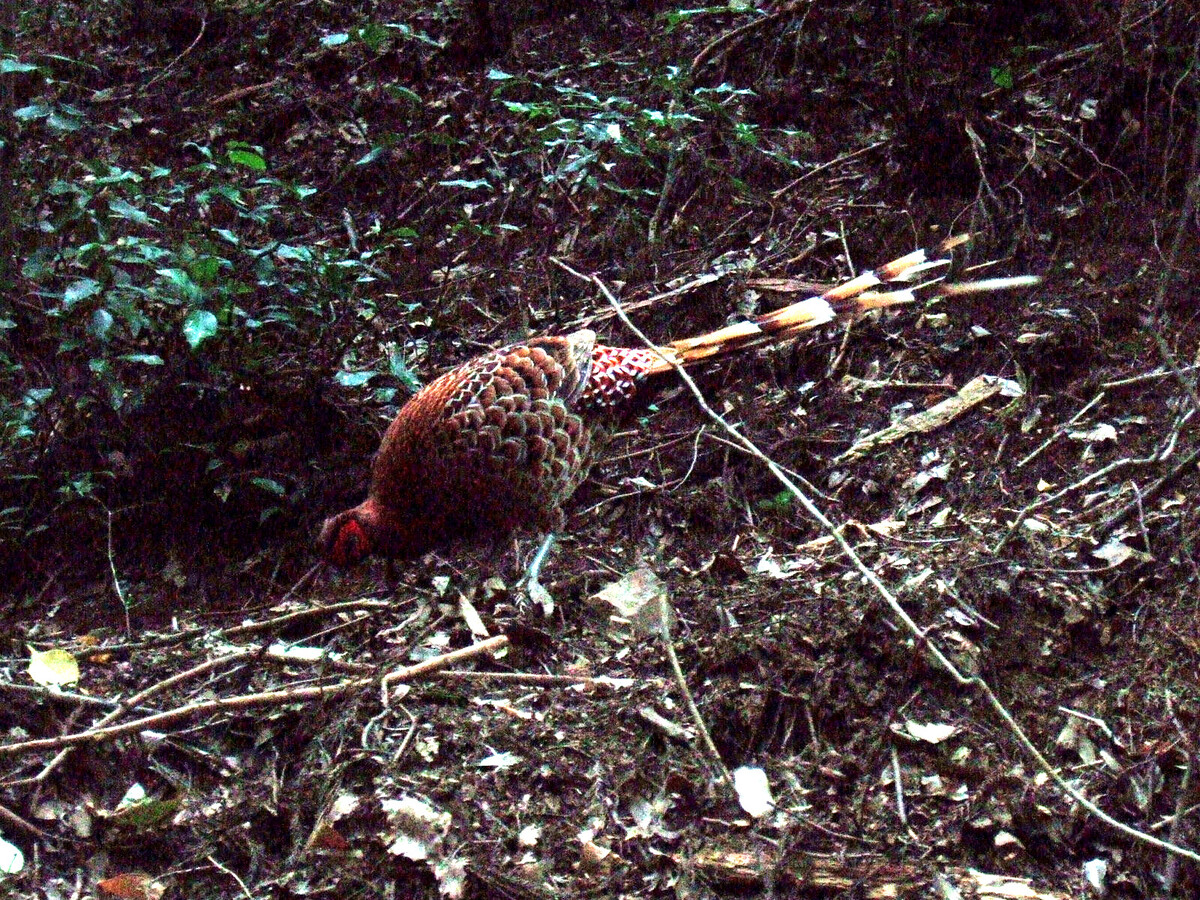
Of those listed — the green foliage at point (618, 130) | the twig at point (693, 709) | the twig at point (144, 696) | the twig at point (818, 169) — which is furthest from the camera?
the twig at point (818, 169)

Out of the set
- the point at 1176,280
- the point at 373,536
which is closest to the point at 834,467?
the point at 1176,280

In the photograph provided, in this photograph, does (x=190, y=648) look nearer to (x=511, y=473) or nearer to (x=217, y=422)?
(x=217, y=422)

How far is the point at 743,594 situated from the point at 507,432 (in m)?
1.11

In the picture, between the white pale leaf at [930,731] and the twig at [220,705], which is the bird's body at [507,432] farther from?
the white pale leaf at [930,731]

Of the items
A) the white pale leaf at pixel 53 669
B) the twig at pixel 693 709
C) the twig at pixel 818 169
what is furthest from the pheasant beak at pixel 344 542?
the twig at pixel 818 169

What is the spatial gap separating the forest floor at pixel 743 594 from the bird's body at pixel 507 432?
257 mm

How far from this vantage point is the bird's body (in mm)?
4508

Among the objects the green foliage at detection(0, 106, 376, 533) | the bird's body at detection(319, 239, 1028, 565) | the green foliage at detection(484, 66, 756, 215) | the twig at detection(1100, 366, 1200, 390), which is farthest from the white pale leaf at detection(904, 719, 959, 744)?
the green foliage at detection(484, 66, 756, 215)

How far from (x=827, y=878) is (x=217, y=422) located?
120 inches

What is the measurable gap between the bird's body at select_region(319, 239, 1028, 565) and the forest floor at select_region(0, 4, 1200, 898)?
26 centimetres

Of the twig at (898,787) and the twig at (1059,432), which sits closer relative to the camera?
the twig at (898,787)

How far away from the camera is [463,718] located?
371 cm

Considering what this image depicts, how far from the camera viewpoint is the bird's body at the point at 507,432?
14.8 feet

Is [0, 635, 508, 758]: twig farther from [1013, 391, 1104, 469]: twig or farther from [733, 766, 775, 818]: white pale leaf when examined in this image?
[1013, 391, 1104, 469]: twig
